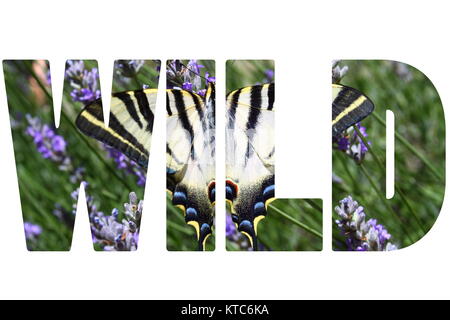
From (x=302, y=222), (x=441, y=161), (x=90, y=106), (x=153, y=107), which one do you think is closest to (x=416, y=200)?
(x=441, y=161)

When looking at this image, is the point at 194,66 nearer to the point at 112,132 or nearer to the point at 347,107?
the point at 112,132

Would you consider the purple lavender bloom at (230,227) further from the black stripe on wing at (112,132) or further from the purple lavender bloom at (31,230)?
the purple lavender bloom at (31,230)

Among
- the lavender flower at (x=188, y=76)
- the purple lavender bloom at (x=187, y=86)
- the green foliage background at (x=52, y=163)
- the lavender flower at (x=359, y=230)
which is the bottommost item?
the lavender flower at (x=359, y=230)

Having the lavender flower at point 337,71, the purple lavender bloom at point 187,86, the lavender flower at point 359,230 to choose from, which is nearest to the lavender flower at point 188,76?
the purple lavender bloom at point 187,86

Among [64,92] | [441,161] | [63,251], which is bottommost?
[63,251]

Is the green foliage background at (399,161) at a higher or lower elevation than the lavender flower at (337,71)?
lower

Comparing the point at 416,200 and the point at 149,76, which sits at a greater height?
the point at 149,76

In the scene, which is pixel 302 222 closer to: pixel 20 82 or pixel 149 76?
pixel 149 76
